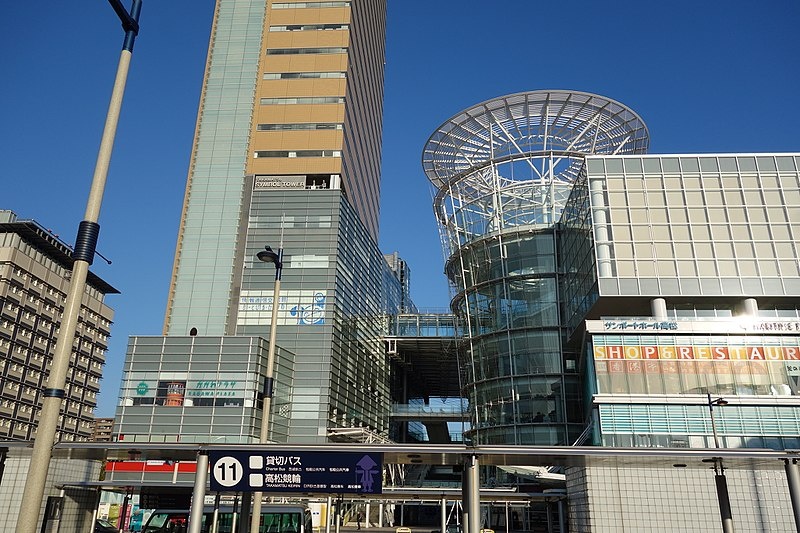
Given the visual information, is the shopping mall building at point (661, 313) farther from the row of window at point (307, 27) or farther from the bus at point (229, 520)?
the row of window at point (307, 27)

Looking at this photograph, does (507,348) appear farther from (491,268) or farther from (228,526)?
(228,526)

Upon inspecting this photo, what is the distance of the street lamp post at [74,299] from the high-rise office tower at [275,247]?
50.0 meters

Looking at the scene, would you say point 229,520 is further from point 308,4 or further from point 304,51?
point 308,4

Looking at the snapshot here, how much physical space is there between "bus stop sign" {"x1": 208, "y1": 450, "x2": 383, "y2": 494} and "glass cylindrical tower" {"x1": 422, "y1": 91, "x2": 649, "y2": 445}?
4345 cm

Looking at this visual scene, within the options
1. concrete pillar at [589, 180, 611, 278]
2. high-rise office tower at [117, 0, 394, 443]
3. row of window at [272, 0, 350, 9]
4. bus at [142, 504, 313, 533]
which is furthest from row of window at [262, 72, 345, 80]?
bus at [142, 504, 313, 533]

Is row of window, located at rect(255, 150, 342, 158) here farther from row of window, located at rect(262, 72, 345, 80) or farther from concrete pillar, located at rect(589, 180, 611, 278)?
concrete pillar, located at rect(589, 180, 611, 278)

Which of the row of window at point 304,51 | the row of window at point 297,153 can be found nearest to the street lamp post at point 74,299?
the row of window at point 297,153

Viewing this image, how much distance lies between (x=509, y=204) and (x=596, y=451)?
5445cm

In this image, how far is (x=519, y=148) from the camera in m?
69.2

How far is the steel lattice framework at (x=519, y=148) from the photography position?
6631 centimetres

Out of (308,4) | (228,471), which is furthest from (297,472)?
(308,4)

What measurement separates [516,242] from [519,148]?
10.9 metres

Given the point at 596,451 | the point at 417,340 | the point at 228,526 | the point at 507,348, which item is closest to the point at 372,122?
the point at 417,340

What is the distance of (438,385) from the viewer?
127375 mm
